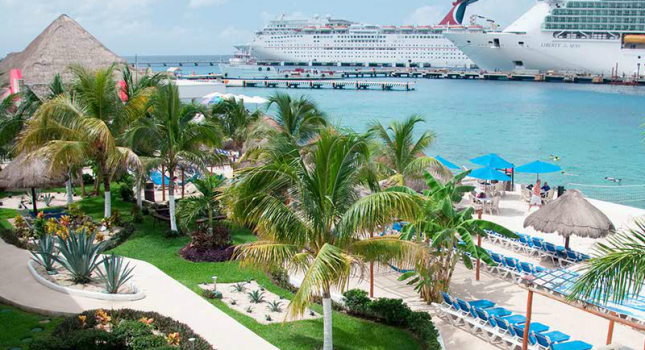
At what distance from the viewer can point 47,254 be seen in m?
9.78

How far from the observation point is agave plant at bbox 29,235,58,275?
9883mm

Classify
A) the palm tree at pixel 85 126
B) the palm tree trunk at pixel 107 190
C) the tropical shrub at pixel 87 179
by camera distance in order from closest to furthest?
the palm tree at pixel 85 126 < the palm tree trunk at pixel 107 190 < the tropical shrub at pixel 87 179

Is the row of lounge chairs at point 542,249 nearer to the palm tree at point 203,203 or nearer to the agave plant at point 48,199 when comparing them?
the palm tree at point 203,203

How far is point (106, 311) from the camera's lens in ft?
26.8

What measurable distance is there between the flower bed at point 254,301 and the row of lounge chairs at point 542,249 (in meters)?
5.98

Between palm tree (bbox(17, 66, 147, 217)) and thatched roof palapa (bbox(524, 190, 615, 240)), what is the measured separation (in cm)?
874

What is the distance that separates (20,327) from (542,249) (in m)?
10.3

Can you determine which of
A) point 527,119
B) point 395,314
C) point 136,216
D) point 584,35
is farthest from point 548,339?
point 584,35

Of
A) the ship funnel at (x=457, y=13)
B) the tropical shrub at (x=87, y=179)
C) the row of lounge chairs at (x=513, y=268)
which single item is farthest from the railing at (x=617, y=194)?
the ship funnel at (x=457, y=13)

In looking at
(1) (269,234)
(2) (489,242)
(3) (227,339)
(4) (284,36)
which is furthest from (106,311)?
(4) (284,36)

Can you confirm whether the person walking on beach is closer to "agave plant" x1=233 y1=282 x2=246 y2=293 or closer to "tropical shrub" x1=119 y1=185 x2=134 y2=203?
"agave plant" x1=233 y1=282 x2=246 y2=293

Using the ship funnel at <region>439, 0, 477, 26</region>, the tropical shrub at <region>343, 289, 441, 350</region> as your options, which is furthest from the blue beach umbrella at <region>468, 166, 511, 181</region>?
the ship funnel at <region>439, 0, 477, 26</region>

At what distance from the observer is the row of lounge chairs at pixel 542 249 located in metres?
12.4

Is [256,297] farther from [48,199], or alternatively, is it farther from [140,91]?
[48,199]
